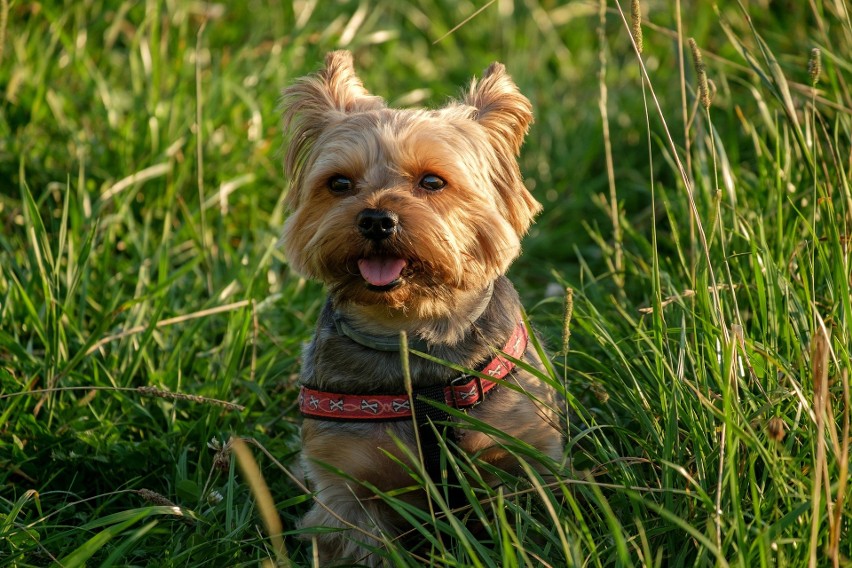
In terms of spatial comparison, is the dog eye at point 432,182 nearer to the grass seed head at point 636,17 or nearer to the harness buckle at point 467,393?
the harness buckle at point 467,393

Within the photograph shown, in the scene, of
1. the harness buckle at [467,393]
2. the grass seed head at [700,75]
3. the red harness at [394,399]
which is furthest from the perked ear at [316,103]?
the grass seed head at [700,75]

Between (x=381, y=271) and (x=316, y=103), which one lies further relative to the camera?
(x=316, y=103)

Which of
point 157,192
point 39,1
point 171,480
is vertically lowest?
point 171,480

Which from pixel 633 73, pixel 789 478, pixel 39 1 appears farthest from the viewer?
pixel 633 73

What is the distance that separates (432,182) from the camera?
146 inches

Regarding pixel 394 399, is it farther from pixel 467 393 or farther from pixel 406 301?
pixel 406 301

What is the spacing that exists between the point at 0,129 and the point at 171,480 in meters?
2.77

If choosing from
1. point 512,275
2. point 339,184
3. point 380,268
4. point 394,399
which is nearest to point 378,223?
point 380,268

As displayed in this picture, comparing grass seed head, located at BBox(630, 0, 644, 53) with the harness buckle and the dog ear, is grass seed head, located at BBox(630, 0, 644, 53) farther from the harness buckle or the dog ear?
the harness buckle

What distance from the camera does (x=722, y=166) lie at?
4.56m

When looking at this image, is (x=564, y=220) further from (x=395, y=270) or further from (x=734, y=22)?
(x=395, y=270)

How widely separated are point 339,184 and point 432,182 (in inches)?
14.1

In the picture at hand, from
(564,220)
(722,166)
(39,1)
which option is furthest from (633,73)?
(39,1)

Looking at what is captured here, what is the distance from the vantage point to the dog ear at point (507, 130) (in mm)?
3955
